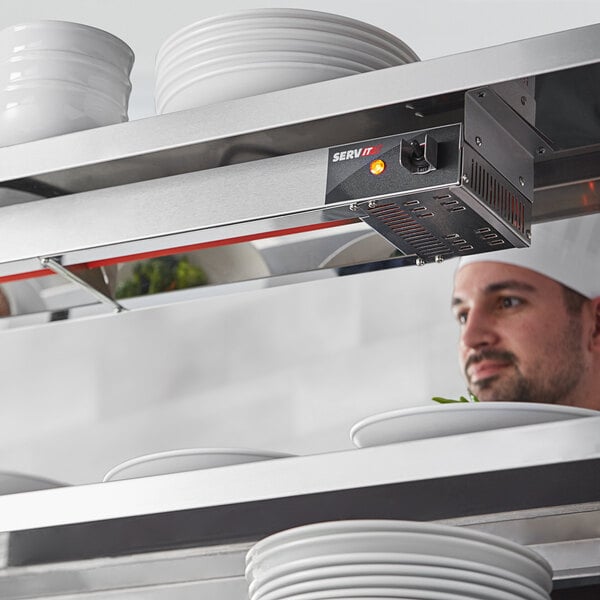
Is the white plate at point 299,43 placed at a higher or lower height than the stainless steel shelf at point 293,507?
higher

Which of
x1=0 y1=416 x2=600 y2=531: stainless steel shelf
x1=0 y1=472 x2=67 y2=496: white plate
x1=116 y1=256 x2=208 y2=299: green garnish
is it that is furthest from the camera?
x1=116 y1=256 x2=208 y2=299: green garnish

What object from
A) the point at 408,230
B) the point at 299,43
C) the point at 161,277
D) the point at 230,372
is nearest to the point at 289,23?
the point at 299,43

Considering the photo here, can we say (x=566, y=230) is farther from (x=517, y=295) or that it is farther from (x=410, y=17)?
(x=410, y=17)

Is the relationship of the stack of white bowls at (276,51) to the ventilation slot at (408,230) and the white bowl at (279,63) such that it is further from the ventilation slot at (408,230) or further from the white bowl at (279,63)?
the ventilation slot at (408,230)

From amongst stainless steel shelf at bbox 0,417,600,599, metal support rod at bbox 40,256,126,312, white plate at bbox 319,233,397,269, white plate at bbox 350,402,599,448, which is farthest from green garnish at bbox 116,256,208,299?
white plate at bbox 350,402,599,448

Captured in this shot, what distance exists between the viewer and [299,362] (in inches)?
66.1

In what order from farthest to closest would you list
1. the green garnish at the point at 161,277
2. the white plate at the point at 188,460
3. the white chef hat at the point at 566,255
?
the white chef hat at the point at 566,255
the green garnish at the point at 161,277
the white plate at the point at 188,460

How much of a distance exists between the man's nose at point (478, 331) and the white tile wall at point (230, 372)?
3 cm

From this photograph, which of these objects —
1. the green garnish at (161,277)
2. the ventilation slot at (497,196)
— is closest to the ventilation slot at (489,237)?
the ventilation slot at (497,196)

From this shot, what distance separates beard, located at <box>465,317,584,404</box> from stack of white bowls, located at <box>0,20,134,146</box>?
2.05 ft

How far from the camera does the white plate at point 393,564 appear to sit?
0.95 m

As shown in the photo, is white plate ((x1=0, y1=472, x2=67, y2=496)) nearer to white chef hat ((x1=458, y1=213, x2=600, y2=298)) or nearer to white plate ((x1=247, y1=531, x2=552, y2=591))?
white plate ((x1=247, y1=531, x2=552, y2=591))

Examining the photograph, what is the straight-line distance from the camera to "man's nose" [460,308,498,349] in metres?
1.56

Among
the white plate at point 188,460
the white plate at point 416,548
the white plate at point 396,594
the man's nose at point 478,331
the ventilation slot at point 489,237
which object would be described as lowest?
the white plate at point 396,594
